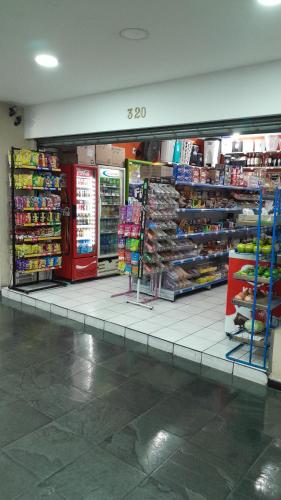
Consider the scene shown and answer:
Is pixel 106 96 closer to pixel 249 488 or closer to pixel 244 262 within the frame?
pixel 244 262

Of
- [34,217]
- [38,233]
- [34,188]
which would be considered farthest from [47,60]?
[38,233]

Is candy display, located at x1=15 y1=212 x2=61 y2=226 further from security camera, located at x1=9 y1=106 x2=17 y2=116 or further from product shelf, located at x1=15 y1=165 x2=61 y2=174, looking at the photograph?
security camera, located at x1=9 y1=106 x2=17 y2=116

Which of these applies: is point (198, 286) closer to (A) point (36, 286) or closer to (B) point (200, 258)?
(B) point (200, 258)

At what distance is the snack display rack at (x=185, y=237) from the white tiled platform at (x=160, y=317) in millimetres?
326

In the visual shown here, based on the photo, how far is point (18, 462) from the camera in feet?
7.93

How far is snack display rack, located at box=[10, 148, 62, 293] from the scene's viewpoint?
240 inches

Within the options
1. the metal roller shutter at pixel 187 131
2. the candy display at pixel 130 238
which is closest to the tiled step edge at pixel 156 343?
the candy display at pixel 130 238

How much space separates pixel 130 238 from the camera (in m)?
5.79

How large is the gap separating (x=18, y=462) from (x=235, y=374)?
7.23 feet

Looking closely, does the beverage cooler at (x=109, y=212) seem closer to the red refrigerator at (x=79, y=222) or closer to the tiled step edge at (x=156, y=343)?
the red refrigerator at (x=79, y=222)

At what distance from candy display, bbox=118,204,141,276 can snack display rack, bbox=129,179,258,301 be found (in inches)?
5.7

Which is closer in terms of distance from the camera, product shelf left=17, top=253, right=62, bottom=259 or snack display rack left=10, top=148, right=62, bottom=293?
snack display rack left=10, top=148, right=62, bottom=293

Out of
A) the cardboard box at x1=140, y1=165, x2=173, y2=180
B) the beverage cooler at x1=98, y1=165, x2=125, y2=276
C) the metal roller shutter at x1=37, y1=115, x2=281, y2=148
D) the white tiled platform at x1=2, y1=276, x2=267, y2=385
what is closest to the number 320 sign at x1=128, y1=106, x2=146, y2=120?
the metal roller shutter at x1=37, y1=115, x2=281, y2=148

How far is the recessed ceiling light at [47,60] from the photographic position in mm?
3952
